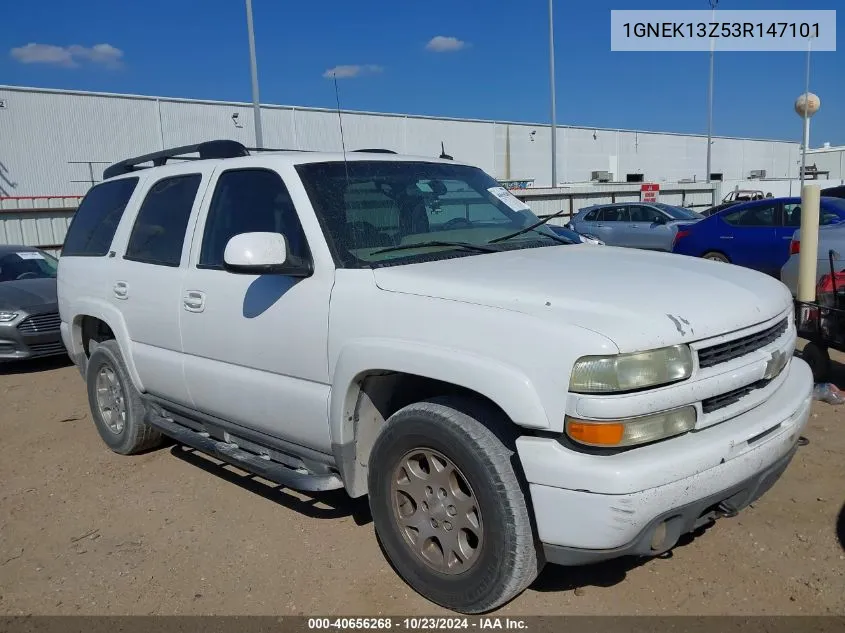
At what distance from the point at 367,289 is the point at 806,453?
3.19 m

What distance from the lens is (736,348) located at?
278 centimetres

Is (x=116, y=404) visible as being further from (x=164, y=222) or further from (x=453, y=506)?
(x=453, y=506)

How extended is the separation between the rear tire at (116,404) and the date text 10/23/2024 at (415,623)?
2.41 m

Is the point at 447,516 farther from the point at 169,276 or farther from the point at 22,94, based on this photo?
the point at 22,94

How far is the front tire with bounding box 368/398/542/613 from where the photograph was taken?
2.68 meters

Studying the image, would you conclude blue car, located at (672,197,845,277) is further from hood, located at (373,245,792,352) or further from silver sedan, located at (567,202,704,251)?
hood, located at (373,245,792,352)

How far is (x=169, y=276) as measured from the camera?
4199 mm

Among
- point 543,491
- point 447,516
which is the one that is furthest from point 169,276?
point 543,491

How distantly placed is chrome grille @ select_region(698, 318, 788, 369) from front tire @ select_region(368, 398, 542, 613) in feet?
2.55

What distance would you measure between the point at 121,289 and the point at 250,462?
1.63 meters

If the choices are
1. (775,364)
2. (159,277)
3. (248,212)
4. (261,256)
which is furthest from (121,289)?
(775,364)

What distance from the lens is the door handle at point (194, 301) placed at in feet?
12.8

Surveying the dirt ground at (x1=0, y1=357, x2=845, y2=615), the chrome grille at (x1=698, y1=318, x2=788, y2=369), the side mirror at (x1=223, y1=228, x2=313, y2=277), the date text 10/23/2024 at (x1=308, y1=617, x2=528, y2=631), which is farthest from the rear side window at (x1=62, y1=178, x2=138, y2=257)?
the chrome grille at (x1=698, y1=318, x2=788, y2=369)

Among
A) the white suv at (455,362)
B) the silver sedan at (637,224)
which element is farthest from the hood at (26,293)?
the silver sedan at (637,224)
